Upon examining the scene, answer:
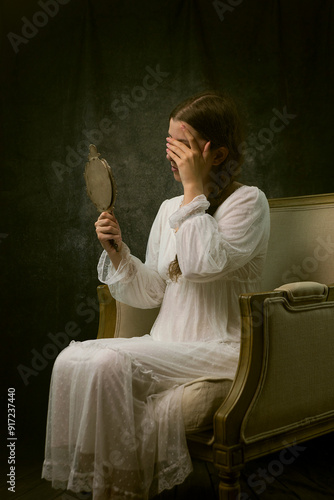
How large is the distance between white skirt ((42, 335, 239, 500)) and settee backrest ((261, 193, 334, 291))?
83cm

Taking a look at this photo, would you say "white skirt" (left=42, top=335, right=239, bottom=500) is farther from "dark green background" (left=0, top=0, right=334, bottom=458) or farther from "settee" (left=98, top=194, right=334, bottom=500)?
"dark green background" (left=0, top=0, right=334, bottom=458)

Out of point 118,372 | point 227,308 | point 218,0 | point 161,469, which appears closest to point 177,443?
point 161,469

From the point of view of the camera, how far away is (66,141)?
11.9 ft

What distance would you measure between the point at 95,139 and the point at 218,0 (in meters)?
1.06

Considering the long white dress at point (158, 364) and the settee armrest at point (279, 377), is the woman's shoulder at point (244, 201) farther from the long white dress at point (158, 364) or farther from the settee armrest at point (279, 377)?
the settee armrest at point (279, 377)

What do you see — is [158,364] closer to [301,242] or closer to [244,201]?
Answer: [244,201]

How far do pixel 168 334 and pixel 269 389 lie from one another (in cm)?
47

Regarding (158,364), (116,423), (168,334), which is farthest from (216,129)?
(116,423)

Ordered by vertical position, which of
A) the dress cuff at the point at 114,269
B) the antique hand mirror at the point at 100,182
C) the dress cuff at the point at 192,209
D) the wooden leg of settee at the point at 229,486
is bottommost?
the wooden leg of settee at the point at 229,486

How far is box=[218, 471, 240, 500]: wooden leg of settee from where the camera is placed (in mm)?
1836

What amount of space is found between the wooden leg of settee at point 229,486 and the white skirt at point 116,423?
11cm

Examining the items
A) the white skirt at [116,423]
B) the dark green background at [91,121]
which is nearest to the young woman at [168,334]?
the white skirt at [116,423]

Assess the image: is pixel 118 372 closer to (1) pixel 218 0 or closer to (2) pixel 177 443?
(2) pixel 177 443

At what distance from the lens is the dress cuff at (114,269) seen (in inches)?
96.1
